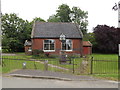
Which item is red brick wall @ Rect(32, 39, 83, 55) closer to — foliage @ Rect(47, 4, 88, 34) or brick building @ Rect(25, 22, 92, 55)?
brick building @ Rect(25, 22, 92, 55)

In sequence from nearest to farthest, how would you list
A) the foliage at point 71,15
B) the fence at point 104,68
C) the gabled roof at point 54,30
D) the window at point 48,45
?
the fence at point 104,68 < the window at point 48,45 < the gabled roof at point 54,30 < the foliage at point 71,15

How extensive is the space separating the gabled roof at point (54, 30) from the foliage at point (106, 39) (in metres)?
11.2

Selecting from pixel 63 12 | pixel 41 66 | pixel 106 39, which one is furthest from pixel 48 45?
pixel 63 12

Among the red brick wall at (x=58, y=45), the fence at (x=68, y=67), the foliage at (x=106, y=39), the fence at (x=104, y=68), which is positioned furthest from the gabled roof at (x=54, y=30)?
the fence at (x=104, y=68)

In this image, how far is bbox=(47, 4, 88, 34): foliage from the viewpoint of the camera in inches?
2120

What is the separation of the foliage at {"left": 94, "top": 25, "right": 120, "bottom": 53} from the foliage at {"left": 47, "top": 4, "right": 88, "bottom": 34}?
48.3 feet

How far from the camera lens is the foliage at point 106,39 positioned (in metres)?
37.3

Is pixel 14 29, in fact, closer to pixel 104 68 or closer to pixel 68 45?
pixel 68 45

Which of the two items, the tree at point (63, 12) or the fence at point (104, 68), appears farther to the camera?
the tree at point (63, 12)

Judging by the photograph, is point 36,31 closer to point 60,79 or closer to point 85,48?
point 85,48

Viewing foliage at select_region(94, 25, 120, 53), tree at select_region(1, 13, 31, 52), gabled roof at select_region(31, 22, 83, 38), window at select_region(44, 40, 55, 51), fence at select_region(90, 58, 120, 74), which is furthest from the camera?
tree at select_region(1, 13, 31, 52)

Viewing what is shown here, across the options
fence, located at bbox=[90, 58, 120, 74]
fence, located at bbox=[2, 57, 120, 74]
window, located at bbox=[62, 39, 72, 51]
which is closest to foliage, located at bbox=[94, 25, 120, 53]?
window, located at bbox=[62, 39, 72, 51]

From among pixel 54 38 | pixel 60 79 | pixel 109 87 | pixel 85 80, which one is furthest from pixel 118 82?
pixel 54 38

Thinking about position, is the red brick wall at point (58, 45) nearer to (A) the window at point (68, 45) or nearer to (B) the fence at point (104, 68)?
(A) the window at point (68, 45)
